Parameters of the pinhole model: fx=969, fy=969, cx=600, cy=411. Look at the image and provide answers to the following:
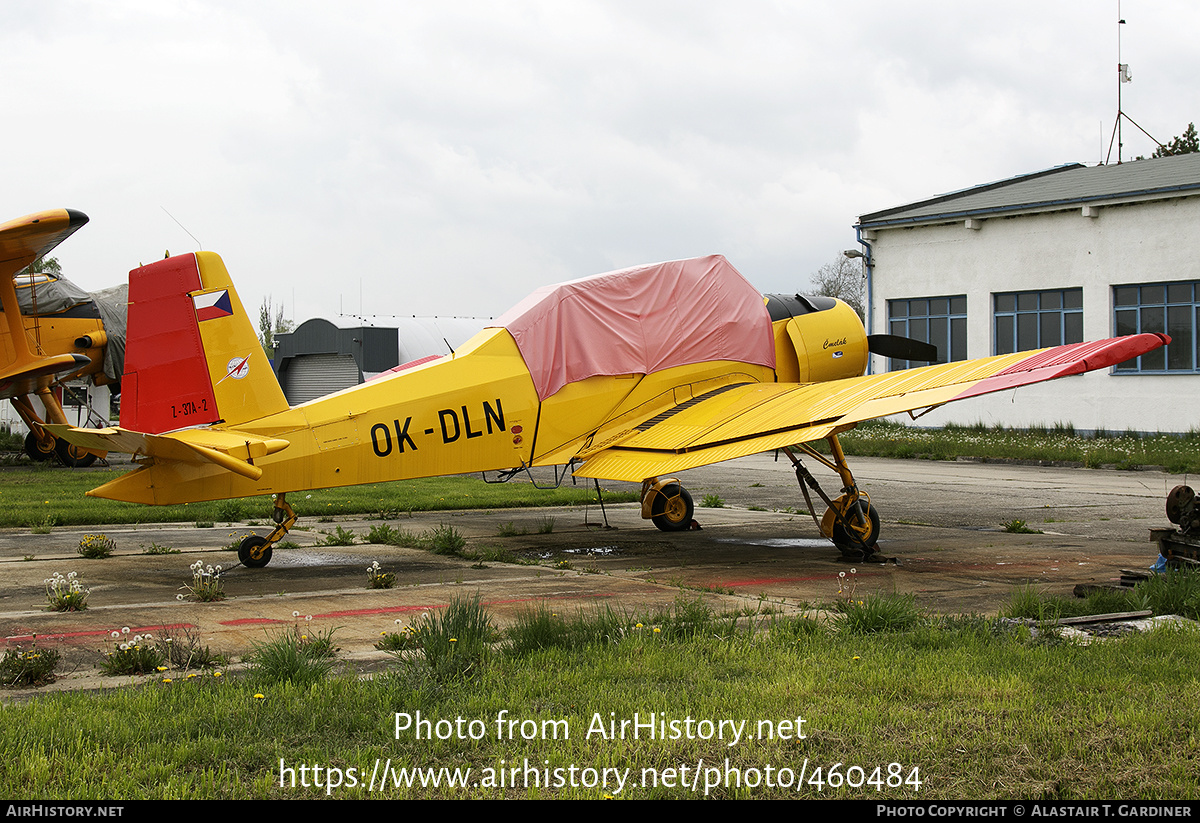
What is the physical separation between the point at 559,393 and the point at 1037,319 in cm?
2392

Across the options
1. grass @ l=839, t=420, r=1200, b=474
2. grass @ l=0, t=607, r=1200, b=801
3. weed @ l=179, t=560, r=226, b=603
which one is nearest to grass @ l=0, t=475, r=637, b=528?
weed @ l=179, t=560, r=226, b=603

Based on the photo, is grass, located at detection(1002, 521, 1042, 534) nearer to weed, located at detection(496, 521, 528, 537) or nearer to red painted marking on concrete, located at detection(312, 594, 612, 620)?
weed, located at detection(496, 521, 528, 537)

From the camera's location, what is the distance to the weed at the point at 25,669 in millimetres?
5418

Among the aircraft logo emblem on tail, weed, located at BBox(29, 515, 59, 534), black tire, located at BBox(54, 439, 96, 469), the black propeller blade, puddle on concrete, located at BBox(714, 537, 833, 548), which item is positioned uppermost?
the black propeller blade

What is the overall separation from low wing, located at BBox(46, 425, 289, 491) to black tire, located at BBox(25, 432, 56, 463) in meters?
18.1

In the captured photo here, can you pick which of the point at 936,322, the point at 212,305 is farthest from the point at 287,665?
the point at 936,322

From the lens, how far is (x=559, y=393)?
38.2ft

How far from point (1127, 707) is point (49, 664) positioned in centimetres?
580

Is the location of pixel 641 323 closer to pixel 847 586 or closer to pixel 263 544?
pixel 847 586

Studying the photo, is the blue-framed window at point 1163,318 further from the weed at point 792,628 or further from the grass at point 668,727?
the grass at point 668,727

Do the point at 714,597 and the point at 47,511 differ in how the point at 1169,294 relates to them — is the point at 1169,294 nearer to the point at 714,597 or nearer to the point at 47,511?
the point at 714,597

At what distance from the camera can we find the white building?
2786 centimetres

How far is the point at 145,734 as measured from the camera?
434cm

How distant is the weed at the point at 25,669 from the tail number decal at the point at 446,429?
15.3ft
